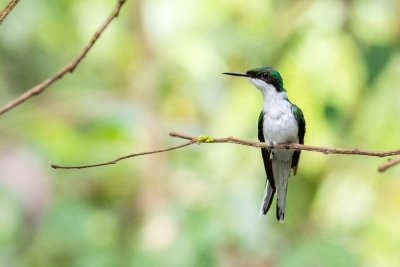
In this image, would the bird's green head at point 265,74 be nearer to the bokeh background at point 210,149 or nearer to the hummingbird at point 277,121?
the hummingbird at point 277,121

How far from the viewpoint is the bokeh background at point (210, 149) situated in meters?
3.61

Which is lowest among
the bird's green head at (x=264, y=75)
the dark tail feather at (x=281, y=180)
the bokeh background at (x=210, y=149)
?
the bokeh background at (x=210, y=149)

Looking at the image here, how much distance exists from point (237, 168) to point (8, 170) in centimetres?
148

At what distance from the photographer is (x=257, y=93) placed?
409 centimetres

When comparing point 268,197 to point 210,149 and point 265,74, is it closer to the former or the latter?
point 265,74

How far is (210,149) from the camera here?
4.48 m

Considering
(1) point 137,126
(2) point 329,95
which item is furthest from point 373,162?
(1) point 137,126

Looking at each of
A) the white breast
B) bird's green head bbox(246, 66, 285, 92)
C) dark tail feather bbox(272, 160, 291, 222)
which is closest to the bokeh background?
the white breast

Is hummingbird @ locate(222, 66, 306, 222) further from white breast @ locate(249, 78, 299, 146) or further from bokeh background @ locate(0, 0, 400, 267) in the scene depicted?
bokeh background @ locate(0, 0, 400, 267)

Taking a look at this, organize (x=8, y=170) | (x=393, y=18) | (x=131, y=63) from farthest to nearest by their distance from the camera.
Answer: (x=131, y=63), (x=393, y=18), (x=8, y=170)

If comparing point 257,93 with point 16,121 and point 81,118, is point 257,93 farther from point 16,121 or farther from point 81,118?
point 16,121

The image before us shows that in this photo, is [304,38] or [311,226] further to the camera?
[311,226]

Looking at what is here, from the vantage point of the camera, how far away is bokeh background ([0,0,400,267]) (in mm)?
3607

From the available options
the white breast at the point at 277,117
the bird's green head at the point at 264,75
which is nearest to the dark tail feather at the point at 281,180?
the white breast at the point at 277,117
